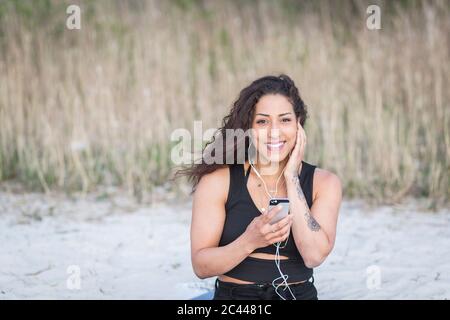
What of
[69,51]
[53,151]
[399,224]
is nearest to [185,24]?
[69,51]

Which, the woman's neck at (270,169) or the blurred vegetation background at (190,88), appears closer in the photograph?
the woman's neck at (270,169)

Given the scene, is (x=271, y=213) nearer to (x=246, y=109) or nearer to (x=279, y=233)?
(x=279, y=233)

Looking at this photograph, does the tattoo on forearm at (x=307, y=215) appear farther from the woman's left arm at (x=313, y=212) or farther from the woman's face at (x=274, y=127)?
the woman's face at (x=274, y=127)

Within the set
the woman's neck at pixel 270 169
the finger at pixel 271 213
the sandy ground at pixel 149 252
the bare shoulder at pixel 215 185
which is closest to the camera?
the finger at pixel 271 213

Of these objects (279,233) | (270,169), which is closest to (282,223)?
(279,233)

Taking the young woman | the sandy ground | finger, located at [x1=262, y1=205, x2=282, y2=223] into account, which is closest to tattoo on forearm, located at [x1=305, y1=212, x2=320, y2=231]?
the young woman

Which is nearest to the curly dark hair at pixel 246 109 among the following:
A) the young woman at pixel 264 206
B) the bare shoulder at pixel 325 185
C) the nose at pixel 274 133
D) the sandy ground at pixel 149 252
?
the young woman at pixel 264 206

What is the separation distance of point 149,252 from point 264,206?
68.6 inches

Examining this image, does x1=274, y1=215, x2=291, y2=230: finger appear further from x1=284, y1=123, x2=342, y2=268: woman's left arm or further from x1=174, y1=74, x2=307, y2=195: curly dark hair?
x1=174, y1=74, x2=307, y2=195: curly dark hair

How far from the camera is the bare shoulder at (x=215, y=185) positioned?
2.46m

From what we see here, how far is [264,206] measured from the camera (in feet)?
→ 8.18

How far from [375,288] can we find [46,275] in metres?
1.80

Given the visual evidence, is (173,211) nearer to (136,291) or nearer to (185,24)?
(136,291)

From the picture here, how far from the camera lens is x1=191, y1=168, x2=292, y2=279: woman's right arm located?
87.4 inches
